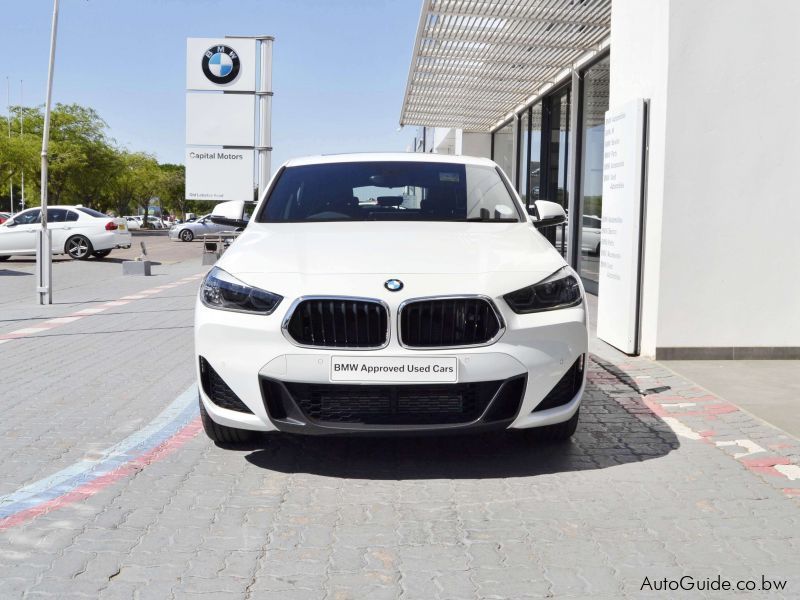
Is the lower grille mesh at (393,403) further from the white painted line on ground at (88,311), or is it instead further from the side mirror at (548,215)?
the white painted line on ground at (88,311)

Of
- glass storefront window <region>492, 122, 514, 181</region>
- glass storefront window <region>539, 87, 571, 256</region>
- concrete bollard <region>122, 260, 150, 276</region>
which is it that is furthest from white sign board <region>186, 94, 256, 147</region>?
glass storefront window <region>492, 122, 514, 181</region>

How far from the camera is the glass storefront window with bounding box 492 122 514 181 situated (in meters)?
21.5

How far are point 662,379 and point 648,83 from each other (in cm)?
259

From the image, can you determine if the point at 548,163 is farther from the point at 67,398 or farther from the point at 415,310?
the point at 415,310

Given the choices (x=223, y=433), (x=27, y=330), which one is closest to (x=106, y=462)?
(x=223, y=433)

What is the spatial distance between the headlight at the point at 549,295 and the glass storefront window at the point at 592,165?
9404 mm

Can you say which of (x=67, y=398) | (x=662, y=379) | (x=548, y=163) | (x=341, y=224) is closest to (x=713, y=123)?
(x=662, y=379)

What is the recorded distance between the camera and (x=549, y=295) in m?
4.42

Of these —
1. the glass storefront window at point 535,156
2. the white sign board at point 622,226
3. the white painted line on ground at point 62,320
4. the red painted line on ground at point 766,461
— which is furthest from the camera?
the glass storefront window at point 535,156

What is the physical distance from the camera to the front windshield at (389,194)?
5648 millimetres

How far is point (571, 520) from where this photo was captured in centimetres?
380

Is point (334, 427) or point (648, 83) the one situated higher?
point (648, 83)

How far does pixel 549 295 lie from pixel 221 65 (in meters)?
9.75

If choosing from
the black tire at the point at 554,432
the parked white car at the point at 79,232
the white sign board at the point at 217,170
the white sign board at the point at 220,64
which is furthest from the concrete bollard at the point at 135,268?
the black tire at the point at 554,432
